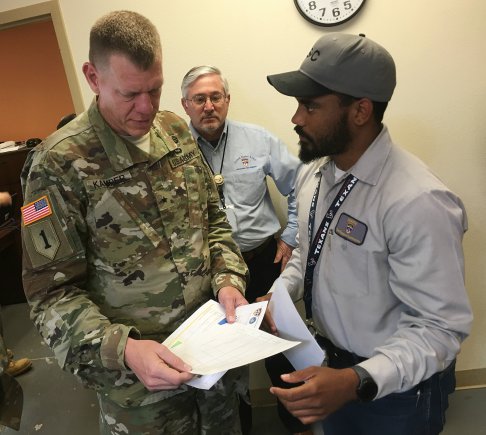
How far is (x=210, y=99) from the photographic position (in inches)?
76.9

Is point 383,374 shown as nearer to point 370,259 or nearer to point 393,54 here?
point 370,259

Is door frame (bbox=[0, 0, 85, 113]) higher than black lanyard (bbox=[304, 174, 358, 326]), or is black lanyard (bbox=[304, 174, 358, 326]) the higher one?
door frame (bbox=[0, 0, 85, 113])

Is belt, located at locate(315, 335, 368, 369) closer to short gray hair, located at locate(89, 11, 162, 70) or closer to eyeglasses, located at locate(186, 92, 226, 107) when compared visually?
short gray hair, located at locate(89, 11, 162, 70)

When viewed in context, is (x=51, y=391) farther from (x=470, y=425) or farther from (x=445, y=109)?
(x=445, y=109)

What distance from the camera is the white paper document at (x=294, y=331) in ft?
3.27

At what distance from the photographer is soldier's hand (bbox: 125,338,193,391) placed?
88 cm

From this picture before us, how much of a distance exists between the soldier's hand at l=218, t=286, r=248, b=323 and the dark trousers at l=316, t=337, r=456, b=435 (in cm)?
37

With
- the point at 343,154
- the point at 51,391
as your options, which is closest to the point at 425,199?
the point at 343,154

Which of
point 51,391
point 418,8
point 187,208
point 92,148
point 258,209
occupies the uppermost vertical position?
point 418,8

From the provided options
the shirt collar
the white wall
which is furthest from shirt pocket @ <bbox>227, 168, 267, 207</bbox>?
the white wall

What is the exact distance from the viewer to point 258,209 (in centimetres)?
207

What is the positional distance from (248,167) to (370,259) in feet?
3.71

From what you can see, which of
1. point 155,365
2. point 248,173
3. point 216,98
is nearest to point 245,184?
point 248,173

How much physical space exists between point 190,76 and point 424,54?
3.87 feet
